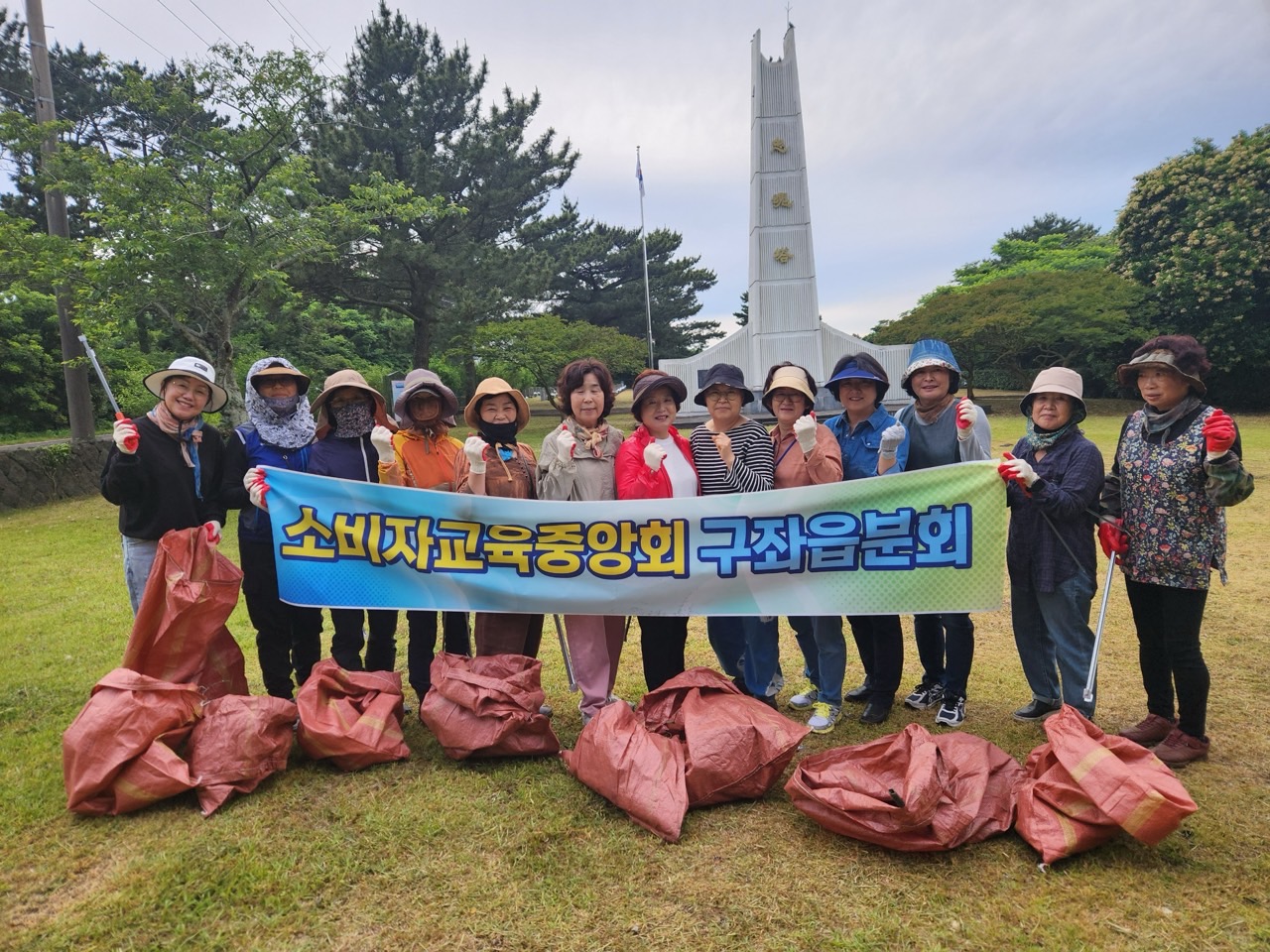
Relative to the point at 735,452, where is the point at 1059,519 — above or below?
below

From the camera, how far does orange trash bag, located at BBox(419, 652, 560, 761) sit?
3.31 m

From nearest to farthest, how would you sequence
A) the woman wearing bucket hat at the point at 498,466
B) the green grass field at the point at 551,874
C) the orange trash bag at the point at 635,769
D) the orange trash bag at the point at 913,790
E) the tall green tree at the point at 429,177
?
1. the green grass field at the point at 551,874
2. the orange trash bag at the point at 913,790
3. the orange trash bag at the point at 635,769
4. the woman wearing bucket hat at the point at 498,466
5. the tall green tree at the point at 429,177

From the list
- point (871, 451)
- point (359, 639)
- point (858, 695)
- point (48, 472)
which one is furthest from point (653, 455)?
point (48, 472)

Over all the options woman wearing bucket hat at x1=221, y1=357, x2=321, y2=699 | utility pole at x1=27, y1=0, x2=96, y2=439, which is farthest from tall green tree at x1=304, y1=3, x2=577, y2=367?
woman wearing bucket hat at x1=221, y1=357, x2=321, y2=699

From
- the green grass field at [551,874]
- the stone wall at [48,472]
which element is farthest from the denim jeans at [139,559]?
the stone wall at [48,472]

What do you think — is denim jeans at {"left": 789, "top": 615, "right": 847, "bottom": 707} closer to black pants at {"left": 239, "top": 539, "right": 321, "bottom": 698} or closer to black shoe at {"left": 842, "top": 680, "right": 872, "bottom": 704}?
black shoe at {"left": 842, "top": 680, "right": 872, "bottom": 704}

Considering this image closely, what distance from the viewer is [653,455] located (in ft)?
11.3

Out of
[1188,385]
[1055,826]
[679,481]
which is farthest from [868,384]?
[1055,826]

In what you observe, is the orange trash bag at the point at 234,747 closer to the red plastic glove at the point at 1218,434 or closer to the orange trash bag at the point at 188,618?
the orange trash bag at the point at 188,618

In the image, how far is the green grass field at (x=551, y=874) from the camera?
2.32m

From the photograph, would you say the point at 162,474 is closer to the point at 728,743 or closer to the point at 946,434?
the point at 728,743

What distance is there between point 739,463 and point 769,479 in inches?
6.7

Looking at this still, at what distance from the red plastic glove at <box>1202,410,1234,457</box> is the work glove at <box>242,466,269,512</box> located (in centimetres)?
436

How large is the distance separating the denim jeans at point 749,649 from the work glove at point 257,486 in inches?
98.1
